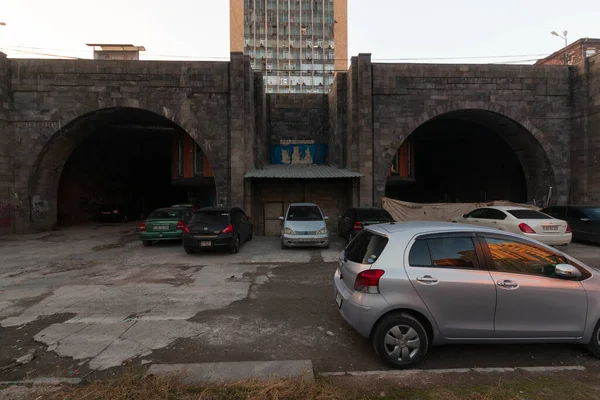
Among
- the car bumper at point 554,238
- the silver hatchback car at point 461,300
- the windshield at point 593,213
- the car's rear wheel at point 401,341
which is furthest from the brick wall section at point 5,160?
the windshield at point 593,213

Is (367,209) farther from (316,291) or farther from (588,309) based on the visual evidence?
(588,309)

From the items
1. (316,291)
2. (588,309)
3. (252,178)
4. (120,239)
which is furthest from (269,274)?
(120,239)

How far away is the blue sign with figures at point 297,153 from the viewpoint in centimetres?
2034

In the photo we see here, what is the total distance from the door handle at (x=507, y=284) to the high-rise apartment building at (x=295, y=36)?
245ft

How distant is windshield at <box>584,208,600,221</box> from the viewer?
11416 mm

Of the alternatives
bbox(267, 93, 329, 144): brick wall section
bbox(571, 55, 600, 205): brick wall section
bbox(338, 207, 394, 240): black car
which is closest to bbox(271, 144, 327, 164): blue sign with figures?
bbox(267, 93, 329, 144): brick wall section

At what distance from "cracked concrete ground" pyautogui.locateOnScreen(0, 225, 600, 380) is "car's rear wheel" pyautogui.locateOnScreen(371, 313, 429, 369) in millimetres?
254

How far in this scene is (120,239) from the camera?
14570 mm

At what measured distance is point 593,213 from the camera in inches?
459

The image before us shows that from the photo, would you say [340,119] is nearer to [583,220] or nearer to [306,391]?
[583,220]

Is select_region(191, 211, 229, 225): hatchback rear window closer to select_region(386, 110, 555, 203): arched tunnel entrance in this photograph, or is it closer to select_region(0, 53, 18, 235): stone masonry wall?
select_region(386, 110, 555, 203): arched tunnel entrance

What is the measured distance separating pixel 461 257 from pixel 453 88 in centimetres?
1522


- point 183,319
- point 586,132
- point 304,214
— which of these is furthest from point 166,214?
point 586,132

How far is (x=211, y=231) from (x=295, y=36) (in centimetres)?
7559
